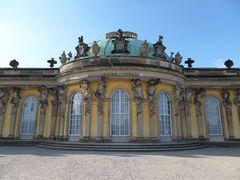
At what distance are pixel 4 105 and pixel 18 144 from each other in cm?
507

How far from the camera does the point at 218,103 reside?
23438 millimetres

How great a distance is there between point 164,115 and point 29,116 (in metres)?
15.0

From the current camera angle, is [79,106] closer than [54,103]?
Yes

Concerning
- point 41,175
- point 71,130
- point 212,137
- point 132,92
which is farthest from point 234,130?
point 41,175

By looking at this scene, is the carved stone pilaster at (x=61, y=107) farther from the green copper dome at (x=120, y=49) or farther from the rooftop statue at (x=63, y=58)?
the green copper dome at (x=120, y=49)

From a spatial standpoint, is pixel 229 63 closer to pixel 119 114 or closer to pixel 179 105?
pixel 179 105

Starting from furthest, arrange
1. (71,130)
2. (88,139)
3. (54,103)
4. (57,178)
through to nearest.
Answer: (54,103) < (71,130) < (88,139) < (57,178)

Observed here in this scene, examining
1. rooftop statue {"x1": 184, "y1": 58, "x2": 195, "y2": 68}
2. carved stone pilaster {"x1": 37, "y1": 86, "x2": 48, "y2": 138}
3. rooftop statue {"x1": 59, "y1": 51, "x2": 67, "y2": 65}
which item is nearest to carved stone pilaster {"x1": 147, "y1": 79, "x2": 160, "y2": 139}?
rooftop statue {"x1": 184, "y1": 58, "x2": 195, "y2": 68}

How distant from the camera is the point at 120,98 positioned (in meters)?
19.4

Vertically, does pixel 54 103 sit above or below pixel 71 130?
above

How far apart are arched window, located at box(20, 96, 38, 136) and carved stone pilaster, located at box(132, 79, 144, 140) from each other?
39.4ft

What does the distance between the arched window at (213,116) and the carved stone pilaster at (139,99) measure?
9.08 meters

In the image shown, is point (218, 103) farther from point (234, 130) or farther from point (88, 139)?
point (88, 139)

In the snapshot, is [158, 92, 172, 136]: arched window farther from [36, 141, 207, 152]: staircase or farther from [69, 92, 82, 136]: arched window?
[69, 92, 82, 136]: arched window
